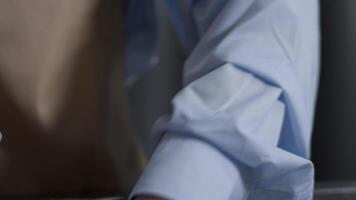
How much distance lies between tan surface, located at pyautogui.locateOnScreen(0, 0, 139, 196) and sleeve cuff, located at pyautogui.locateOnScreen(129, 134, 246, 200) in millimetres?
158

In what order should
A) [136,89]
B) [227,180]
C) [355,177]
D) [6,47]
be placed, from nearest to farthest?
[227,180], [6,47], [355,177], [136,89]

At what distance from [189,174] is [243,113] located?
5 centimetres

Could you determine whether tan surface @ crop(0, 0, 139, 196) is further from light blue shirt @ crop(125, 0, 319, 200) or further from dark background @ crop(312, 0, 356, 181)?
dark background @ crop(312, 0, 356, 181)

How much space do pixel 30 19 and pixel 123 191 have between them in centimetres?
17

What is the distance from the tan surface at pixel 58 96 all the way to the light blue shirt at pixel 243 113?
4.0 inches

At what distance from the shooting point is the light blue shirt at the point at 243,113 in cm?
30

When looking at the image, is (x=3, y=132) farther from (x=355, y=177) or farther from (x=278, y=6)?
(x=355, y=177)

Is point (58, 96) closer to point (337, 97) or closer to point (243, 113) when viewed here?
point (243, 113)

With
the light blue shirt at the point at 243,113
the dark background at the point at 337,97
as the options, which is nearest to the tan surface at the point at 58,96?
→ the light blue shirt at the point at 243,113

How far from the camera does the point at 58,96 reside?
44 cm

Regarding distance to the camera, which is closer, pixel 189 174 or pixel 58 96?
pixel 189 174

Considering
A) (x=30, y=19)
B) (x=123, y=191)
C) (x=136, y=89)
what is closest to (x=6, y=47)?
(x=30, y=19)

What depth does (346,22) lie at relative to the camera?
612 mm

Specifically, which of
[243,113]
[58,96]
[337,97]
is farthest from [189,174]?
[337,97]
